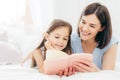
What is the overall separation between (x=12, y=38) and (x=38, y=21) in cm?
24

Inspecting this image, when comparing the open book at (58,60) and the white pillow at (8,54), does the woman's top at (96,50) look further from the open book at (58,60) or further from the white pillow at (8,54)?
the white pillow at (8,54)

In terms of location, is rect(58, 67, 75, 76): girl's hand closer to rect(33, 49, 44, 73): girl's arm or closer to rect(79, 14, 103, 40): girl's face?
rect(33, 49, 44, 73): girl's arm

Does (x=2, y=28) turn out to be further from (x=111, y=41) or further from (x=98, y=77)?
(x=98, y=77)

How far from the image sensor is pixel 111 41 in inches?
55.0

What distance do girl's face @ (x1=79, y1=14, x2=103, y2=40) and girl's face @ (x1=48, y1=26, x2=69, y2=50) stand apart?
0.10m

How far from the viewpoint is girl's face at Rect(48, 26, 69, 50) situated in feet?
3.95

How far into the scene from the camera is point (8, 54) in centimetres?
160

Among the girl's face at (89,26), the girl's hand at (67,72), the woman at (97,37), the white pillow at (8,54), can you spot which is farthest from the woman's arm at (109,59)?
the white pillow at (8,54)

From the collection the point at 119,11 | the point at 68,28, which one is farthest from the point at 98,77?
the point at 119,11

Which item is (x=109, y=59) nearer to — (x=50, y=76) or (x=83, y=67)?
(x=83, y=67)

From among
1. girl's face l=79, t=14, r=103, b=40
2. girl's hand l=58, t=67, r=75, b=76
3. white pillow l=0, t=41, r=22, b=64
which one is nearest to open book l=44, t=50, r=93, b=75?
girl's hand l=58, t=67, r=75, b=76

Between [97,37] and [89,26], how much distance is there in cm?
13

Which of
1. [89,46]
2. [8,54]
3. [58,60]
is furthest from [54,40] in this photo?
[8,54]

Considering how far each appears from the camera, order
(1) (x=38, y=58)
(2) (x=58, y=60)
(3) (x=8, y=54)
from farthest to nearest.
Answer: (3) (x=8, y=54), (1) (x=38, y=58), (2) (x=58, y=60)
